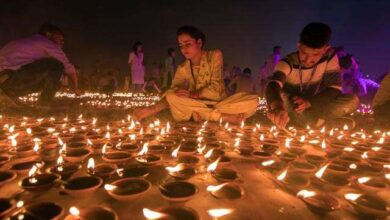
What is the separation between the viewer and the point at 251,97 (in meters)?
5.64

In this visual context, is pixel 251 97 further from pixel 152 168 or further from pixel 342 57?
pixel 342 57

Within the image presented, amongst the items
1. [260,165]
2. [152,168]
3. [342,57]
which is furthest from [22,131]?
[342,57]

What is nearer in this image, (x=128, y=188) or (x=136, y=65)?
(x=128, y=188)

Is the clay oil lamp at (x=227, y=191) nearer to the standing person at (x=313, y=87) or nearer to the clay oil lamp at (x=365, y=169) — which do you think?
the clay oil lamp at (x=365, y=169)

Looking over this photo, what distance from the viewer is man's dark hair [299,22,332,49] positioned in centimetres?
420

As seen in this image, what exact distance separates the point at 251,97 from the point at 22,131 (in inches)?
184

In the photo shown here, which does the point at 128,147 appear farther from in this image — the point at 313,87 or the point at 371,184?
the point at 313,87

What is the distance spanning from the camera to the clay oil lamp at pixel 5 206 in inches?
62.5

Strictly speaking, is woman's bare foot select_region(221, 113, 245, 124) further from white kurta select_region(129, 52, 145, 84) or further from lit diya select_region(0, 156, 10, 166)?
white kurta select_region(129, 52, 145, 84)

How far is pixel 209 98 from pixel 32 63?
5.00 m

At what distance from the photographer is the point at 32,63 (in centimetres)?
653

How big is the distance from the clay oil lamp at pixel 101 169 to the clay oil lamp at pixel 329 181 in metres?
2.04

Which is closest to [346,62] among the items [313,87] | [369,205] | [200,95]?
[313,87]

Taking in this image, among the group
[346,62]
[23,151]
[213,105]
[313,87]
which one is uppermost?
[346,62]
